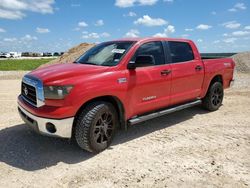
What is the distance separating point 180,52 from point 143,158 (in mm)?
2835

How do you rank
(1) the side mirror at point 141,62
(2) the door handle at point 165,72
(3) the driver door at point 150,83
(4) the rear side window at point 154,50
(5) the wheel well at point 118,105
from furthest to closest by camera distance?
1. (2) the door handle at point 165,72
2. (4) the rear side window at point 154,50
3. (3) the driver door at point 150,83
4. (1) the side mirror at point 141,62
5. (5) the wheel well at point 118,105

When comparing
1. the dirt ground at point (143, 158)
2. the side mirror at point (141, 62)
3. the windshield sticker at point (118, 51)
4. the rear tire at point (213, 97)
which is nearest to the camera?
the dirt ground at point (143, 158)

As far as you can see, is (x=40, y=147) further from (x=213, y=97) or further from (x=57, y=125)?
(x=213, y=97)

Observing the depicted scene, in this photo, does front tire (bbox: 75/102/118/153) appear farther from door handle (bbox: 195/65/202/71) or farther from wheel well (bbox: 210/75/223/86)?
wheel well (bbox: 210/75/223/86)

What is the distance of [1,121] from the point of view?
6.90m

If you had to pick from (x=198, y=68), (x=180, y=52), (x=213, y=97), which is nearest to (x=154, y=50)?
(x=180, y=52)

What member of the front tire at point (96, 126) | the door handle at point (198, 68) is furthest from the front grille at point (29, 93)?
the door handle at point (198, 68)

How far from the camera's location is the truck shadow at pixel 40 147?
4742 mm

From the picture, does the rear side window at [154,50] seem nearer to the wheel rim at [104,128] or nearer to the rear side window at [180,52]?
the rear side window at [180,52]

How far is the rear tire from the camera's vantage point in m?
7.61

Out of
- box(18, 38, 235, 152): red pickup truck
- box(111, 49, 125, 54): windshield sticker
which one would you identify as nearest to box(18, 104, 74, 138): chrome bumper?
box(18, 38, 235, 152): red pickup truck

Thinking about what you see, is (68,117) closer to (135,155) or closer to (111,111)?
(111,111)

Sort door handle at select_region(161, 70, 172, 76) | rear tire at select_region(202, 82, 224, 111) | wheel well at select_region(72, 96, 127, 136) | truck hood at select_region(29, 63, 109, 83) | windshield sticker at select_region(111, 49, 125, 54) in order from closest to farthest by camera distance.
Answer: truck hood at select_region(29, 63, 109, 83) → wheel well at select_region(72, 96, 127, 136) → windshield sticker at select_region(111, 49, 125, 54) → door handle at select_region(161, 70, 172, 76) → rear tire at select_region(202, 82, 224, 111)

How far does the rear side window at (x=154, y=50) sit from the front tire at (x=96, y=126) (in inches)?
52.5
